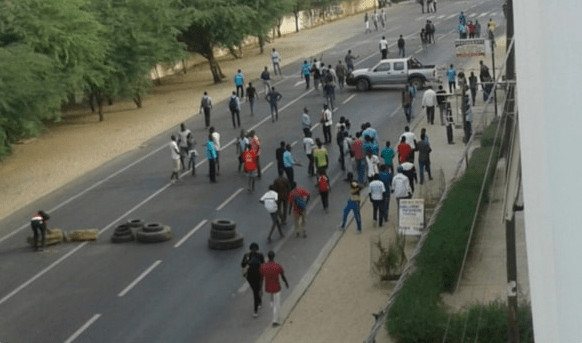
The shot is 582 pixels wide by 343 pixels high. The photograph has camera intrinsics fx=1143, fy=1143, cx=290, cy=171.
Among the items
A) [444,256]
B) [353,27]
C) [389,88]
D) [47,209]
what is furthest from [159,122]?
[353,27]

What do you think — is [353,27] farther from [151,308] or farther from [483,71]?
[151,308]

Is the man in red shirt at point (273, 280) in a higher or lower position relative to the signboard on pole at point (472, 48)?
lower

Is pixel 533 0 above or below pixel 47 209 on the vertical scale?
above

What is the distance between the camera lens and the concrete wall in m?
4.51

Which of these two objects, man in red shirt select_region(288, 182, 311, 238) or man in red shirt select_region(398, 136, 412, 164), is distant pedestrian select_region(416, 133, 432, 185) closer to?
man in red shirt select_region(398, 136, 412, 164)

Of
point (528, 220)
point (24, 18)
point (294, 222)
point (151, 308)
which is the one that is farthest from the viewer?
point (24, 18)

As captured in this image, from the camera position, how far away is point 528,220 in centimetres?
500

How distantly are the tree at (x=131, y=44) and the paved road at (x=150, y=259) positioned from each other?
21.6 feet

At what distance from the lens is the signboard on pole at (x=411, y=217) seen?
21.4 m

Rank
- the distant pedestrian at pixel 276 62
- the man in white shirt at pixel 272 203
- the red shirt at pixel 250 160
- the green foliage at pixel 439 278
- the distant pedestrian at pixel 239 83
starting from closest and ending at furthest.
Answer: the green foliage at pixel 439 278 → the man in white shirt at pixel 272 203 → the red shirt at pixel 250 160 → the distant pedestrian at pixel 239 83 → the distant pedestrian at pixel 276 62

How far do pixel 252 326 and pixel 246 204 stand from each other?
893cm

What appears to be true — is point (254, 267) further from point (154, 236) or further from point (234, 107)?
point (234, 107)

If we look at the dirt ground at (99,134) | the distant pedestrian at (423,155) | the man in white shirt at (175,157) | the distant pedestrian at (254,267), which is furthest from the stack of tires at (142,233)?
the distant pedestrian at (423,155)

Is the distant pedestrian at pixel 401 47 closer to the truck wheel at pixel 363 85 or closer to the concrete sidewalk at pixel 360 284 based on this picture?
the truck wheel at pixel 363 85
